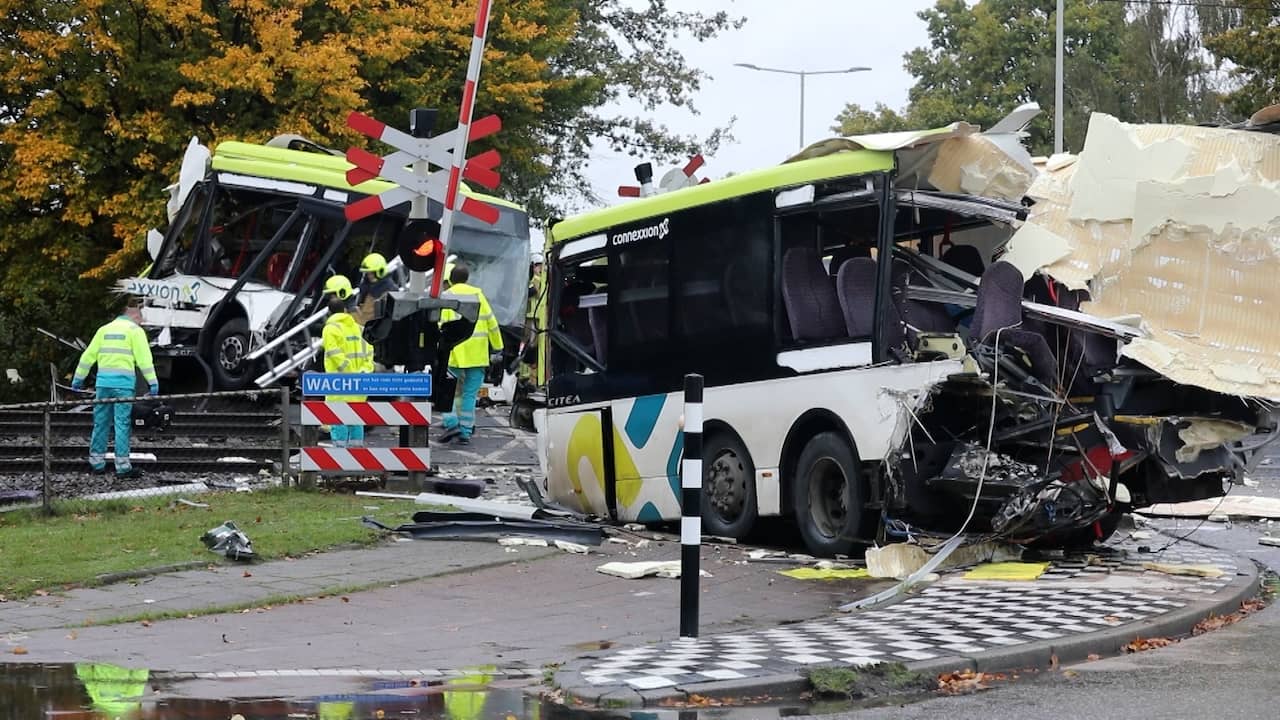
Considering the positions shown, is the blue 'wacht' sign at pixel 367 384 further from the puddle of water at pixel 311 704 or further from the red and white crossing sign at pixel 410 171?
the puddle of water at pixel 311 704

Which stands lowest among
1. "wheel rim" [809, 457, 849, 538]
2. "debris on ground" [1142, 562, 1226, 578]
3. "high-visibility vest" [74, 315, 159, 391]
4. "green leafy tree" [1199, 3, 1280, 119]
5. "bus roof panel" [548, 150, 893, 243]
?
"debris on ground" [1142, 562, 1226, 578]

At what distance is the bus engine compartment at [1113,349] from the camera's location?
11.2 m

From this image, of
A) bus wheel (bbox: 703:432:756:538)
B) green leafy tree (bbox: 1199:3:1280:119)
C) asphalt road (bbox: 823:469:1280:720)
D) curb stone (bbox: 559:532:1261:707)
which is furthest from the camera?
green leafy tree (bbox: 1199:3:1280:119)

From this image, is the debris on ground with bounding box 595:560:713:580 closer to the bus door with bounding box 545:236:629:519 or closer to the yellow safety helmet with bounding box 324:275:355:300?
the bus door with bounding box 545:236:629:519

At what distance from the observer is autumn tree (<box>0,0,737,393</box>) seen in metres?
29.7

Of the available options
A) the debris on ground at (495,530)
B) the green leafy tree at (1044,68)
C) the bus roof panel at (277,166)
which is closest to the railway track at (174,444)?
the bus roof panel at (277,166)

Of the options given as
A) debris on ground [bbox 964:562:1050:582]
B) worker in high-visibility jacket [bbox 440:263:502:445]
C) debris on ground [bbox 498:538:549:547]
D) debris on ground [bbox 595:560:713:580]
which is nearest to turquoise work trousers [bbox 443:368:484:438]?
worker in high-visibility jacket [bbox 440:263:502:445]

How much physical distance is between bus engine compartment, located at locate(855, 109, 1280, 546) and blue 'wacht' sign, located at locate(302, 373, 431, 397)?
5918 millimetres

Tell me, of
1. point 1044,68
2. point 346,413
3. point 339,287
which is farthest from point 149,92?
point 1044,68

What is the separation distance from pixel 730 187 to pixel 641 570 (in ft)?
10.5

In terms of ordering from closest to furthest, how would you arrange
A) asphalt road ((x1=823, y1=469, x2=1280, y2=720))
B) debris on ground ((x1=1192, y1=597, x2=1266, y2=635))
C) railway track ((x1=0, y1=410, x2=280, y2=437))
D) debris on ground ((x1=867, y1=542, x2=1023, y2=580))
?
asphalt road ((x1=823, y1=469, x2=1280, y2=720))
debris on ground ((x1=1192, y1=597, x2=1266, y2=635))
debris on ground ((x1=867, y1=542, x2=1023, y2=580))
railway track ((x1=0, y1=410, x2=280, y2=437))

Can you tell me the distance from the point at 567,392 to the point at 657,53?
89.3ft

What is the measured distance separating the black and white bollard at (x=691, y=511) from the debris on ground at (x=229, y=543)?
4.08 metres

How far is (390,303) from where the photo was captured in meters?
15.8
